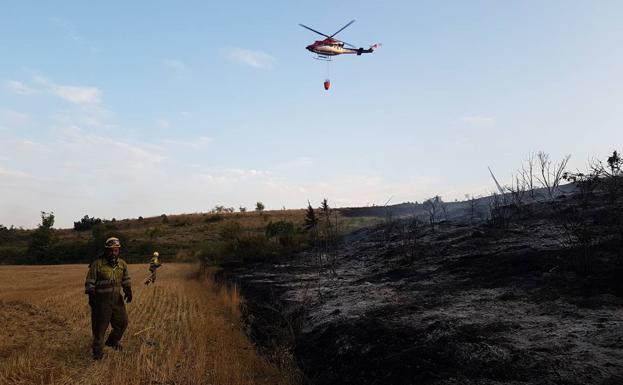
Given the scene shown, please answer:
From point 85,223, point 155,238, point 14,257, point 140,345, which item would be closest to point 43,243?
point 14,257

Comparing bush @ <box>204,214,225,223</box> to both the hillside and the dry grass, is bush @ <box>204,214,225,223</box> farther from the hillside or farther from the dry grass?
the dry grass

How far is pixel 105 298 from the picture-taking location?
354 inches

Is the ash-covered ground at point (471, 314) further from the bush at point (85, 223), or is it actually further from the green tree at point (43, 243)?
the bush at point (85, 223)

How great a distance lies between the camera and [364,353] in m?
7.94

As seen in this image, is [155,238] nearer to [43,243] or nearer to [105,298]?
[43,243]

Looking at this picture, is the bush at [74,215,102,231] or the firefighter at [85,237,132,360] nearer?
the firefighter at [85,237,132,360]

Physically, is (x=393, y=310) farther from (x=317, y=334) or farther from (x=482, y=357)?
(x=482, y=357)

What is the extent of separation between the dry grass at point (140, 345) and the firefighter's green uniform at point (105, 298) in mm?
353

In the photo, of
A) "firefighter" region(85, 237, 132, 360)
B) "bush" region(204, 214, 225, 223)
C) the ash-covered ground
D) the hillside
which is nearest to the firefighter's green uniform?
"firefighter" region(85, 237, 132, 360)

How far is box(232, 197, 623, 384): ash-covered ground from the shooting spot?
248 inches

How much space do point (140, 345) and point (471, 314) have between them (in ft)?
20.4

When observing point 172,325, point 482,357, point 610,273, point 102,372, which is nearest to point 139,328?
point 172,325

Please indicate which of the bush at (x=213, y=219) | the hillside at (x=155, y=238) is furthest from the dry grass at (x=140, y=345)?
the bush at (x=213, y=219)

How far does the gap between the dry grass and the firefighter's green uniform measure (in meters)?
0.35
